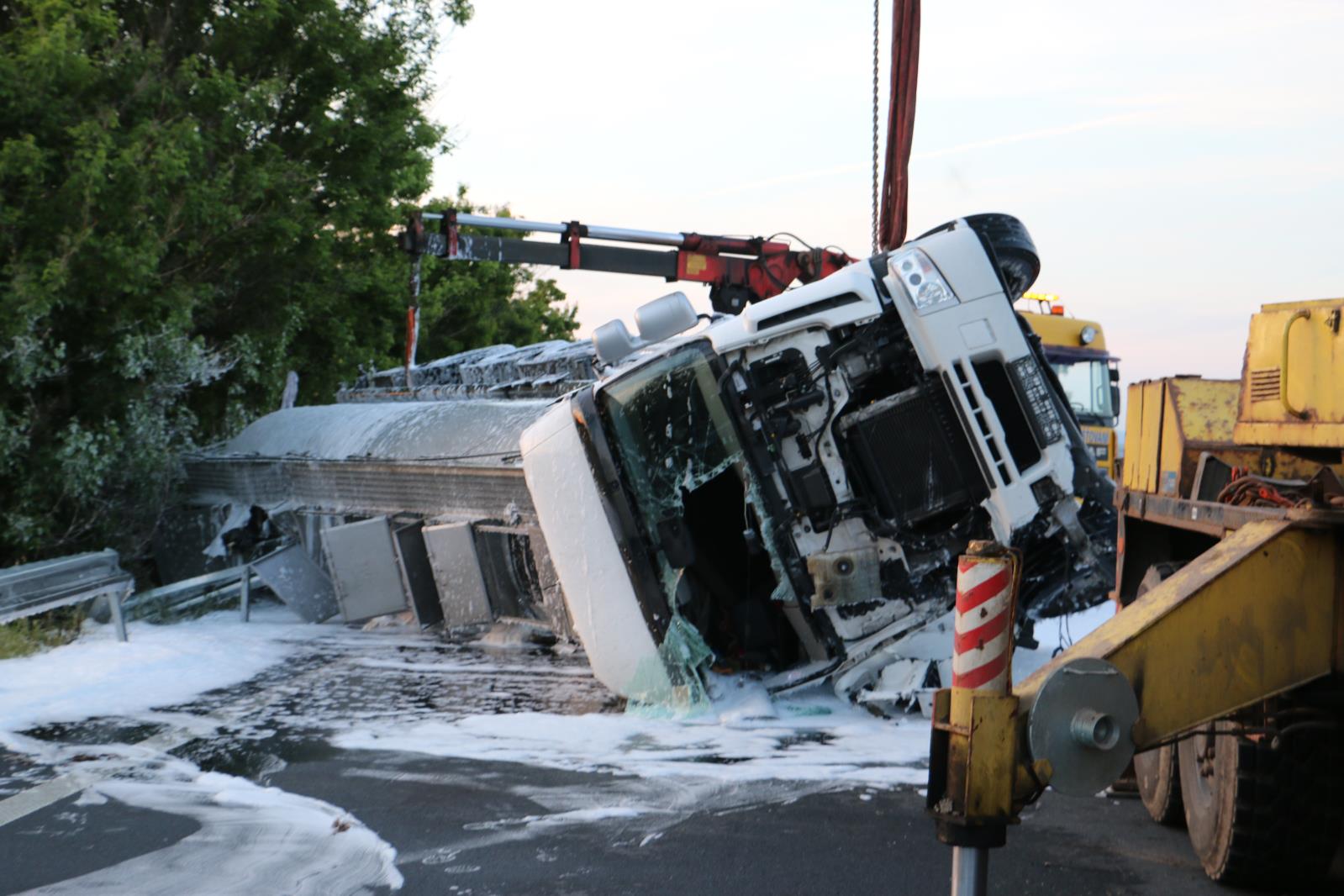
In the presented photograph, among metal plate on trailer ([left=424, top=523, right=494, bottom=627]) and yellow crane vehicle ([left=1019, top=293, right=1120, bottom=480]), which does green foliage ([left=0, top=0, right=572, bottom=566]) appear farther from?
yellow crane vehicle ([left=1019, top=293, right=1120, bottom=480])

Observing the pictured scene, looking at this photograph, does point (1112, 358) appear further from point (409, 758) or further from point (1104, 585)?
point (409, 758)

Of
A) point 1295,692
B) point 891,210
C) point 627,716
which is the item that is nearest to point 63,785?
point 627,716

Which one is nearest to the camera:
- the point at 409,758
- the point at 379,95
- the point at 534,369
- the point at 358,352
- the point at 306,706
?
the point at 409,758

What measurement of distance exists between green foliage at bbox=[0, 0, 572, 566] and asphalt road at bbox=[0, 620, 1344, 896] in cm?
656

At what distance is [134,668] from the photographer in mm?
10547

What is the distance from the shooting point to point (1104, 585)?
8.86 meters

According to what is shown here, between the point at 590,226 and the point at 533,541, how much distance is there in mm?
7416

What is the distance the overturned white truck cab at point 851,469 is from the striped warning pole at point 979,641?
178 inches

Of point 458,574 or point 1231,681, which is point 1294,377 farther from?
point 458,574

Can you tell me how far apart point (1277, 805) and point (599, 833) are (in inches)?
106

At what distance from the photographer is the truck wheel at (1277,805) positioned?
4.93m

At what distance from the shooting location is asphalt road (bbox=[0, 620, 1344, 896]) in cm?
556

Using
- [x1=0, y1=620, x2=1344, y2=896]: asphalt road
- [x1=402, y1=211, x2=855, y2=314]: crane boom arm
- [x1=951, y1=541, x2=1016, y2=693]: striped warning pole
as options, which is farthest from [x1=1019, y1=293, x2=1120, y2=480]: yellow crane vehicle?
[x1=951, y1=541, x2=1016, y2=693]: striped warning pole

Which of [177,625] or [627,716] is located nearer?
[627,716]
